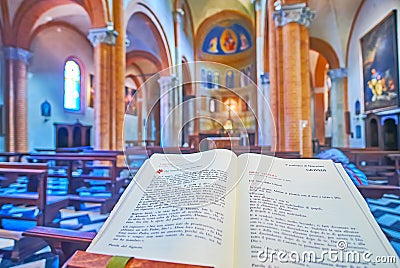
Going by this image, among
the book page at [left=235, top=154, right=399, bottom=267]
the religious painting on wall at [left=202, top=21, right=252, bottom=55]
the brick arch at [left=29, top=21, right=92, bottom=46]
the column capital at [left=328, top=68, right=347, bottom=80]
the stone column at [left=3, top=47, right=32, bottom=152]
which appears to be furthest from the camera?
the religious painting on wall at [left=202, top=21, right=252, bottom=55]

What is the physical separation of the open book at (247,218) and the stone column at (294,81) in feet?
18.6

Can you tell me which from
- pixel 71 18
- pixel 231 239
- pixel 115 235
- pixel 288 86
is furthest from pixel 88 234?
pixel 71 18

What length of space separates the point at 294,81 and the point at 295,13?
1.69 meters

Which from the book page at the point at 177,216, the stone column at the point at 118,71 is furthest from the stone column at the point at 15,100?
the book page at the point at 177,216

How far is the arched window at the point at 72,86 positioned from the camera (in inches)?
504

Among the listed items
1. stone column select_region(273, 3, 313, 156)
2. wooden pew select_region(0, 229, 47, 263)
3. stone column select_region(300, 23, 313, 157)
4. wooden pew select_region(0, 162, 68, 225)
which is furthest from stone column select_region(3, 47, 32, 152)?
stone column select_region(300, 23, 313, 157)

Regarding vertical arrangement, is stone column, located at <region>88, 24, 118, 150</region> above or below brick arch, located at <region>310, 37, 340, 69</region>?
below

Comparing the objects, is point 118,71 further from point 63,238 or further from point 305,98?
point 63,238

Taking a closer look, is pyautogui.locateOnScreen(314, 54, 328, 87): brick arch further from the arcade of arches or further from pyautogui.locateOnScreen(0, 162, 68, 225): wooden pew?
pyautogui.locateOnScreen(0, 162, 68, 225): wooden pew

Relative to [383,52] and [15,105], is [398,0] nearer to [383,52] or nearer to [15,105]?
[383,52]

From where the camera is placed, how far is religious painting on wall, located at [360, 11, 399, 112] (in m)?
8.63

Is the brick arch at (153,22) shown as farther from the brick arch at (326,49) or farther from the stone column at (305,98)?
the brick arch at (326,49)

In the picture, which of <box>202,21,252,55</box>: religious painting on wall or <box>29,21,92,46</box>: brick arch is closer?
<box>29,21,92,46</box>: brick arch

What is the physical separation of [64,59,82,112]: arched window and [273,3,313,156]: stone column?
10795 millimetres
